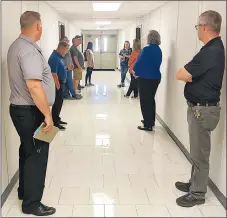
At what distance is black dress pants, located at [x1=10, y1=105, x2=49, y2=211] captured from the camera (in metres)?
2.41

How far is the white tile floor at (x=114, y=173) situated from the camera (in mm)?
2697

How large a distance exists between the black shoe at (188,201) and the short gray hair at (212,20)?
154 centimetres

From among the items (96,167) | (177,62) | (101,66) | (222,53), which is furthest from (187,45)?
(101,66)

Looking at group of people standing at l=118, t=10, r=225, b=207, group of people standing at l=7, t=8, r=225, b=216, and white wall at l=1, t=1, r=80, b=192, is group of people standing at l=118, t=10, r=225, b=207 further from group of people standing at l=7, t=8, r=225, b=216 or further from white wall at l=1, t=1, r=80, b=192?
white wall at l=1, t=1, r=80, b=192

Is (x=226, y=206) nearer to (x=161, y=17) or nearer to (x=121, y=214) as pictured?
(x=121, y=214)

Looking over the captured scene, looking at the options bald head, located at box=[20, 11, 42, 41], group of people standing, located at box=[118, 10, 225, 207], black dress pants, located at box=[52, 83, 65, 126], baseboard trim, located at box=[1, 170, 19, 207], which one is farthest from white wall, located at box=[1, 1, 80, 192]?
group of people standing, located at box=[118, 10, 225, 207]

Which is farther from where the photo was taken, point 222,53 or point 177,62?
point 177,62

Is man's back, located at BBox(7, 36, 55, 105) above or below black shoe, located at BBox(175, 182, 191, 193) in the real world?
above

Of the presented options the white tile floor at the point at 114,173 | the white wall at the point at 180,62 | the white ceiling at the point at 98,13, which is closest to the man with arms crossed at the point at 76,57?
the white ceiling at the point at 98,13

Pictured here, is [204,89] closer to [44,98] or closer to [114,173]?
[44,98]

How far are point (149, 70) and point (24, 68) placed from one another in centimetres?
274

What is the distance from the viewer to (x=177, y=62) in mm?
4449

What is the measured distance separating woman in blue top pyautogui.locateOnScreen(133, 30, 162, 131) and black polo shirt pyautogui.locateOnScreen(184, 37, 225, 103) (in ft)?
6.87

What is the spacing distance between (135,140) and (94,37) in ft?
46.4
